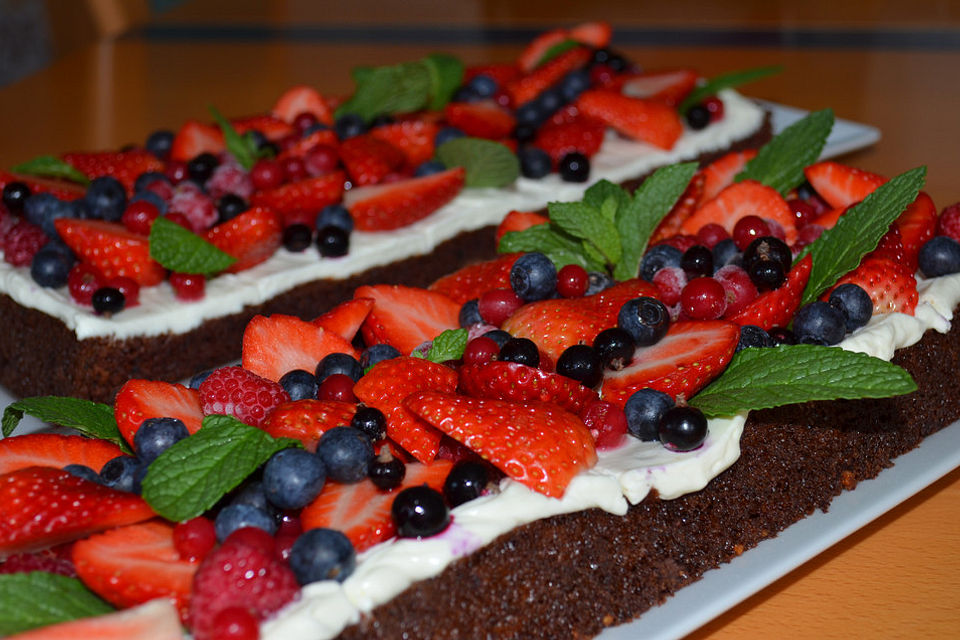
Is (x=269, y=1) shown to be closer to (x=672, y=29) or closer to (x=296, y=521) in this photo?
(x=672, y=29)

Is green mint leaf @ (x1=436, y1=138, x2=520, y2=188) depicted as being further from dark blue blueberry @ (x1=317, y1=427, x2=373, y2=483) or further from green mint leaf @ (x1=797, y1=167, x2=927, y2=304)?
dark blue blueberry @ (x1=317, y1=427, x2=373, y2=483)

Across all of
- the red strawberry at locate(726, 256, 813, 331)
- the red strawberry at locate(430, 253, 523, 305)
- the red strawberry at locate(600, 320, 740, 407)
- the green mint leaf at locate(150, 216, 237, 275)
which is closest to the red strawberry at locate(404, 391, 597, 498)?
the red strawberry at locate(600, 320, 740, 407)

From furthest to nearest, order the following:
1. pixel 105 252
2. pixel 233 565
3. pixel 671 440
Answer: pixel 105 252 → pixel 671 440 → pixel 233 565

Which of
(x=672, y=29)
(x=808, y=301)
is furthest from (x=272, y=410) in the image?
(x=672, y=29)

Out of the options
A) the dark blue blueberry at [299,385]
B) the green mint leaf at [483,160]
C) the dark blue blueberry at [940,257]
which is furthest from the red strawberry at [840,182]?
the dark blue blueberry at [299,385]

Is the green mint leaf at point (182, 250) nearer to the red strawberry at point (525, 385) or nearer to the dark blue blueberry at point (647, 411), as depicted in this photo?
the red strawberry at point (525, 385)

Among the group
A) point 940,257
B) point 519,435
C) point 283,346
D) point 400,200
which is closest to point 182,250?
point 400,200

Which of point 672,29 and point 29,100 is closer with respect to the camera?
point 29,100

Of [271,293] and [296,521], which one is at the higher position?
[296,521]
